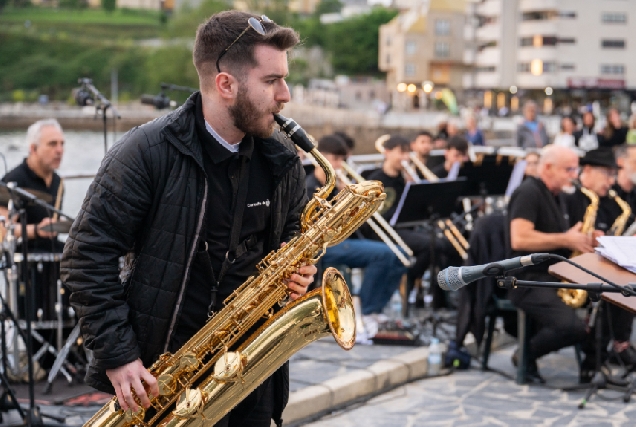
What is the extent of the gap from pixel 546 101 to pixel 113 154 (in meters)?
84.7

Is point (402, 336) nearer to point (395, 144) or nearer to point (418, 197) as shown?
point (418, 197)

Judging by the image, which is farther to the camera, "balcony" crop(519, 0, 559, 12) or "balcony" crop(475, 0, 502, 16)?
"balcony" crop(475, 0, 502, 16)

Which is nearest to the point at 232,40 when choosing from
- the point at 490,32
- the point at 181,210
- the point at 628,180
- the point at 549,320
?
the point at 181,210

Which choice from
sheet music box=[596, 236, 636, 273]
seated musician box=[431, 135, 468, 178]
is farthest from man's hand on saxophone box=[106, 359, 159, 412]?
seated musician box=[431, 135, 468, 178]

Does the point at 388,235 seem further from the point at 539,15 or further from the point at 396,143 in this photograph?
the point at 539,15

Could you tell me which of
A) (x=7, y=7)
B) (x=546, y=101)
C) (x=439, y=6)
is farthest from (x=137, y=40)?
(x=546, y=101)

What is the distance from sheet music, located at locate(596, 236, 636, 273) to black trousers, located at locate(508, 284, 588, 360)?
258 cm

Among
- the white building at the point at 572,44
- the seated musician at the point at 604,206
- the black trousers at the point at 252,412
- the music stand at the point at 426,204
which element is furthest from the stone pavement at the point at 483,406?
the white building at the point at 572,44

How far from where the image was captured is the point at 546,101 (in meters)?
85.1

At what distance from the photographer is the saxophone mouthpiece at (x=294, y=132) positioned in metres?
3.82

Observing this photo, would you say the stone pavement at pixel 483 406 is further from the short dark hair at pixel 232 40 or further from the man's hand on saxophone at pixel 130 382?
the short dark hair at pixel 232 40

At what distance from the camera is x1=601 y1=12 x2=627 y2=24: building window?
81312mm

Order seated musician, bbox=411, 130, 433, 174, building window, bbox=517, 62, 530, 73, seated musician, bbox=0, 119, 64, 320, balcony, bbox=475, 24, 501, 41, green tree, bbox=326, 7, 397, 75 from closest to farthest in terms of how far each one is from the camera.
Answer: seated musician, bbox=0, 119, 64, 320, seated musician, bbox=411, 130, 433, 174, building window, bbox=517, 62, 530, 73, balcony, bbox=475, 24, 501, 41, green tree, bbox=326, 7, 397, 75

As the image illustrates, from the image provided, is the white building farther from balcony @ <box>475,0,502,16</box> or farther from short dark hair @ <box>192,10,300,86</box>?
short dark hair @ <box>192,10,300,86</box>
